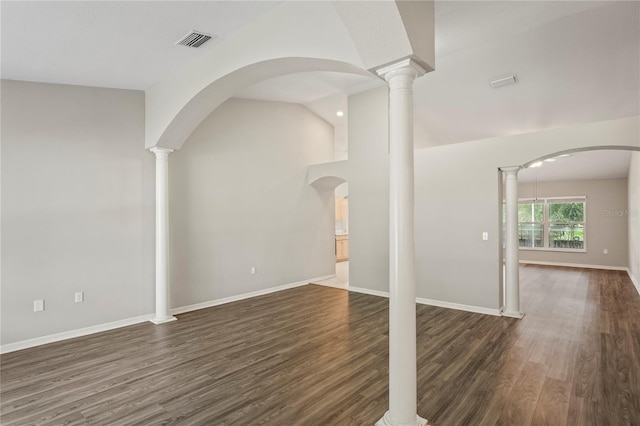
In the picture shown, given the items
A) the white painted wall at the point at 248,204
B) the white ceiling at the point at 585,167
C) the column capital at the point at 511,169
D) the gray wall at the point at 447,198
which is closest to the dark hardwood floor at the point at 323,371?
the gray wall at the point at 447,198

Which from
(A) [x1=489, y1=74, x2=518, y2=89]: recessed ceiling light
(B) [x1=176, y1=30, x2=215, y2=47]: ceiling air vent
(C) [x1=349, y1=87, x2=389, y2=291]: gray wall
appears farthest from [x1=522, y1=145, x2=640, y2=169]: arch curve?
(B) [x1=176, y1=30, x2=215, y2=47]: ceiling air vent

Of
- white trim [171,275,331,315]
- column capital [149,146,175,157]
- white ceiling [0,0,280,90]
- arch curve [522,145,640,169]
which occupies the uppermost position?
white ceiling [0,0,280,90]

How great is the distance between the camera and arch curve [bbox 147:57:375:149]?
2698mm

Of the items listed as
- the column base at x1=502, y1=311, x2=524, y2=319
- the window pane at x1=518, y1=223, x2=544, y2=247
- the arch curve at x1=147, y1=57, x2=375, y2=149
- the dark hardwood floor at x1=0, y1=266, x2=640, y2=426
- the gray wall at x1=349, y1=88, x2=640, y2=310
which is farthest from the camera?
the window pane at x1=518, y1=223, x2=544, y2=247

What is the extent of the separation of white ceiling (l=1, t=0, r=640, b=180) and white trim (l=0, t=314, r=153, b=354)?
306 centimetres

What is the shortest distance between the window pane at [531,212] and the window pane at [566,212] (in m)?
0.27

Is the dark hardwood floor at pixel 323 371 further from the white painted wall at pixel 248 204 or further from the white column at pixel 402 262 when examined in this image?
the white painted wall at pixel 248 204

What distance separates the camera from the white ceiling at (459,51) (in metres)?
2.82

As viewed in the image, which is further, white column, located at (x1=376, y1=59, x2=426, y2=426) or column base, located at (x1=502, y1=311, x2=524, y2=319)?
column base, located at (x1=502, y1=311, x2=524, y2=319)

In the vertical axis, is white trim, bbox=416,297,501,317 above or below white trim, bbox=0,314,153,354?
above

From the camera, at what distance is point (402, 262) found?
2223mm

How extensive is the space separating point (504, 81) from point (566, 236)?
7.01m

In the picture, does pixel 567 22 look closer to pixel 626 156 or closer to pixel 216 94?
pixel 216 94

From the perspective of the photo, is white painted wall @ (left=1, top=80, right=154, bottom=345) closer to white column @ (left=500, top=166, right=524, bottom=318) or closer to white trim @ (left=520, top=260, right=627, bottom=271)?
white column @ (left=500, top=166, right=524, bottom=318)
